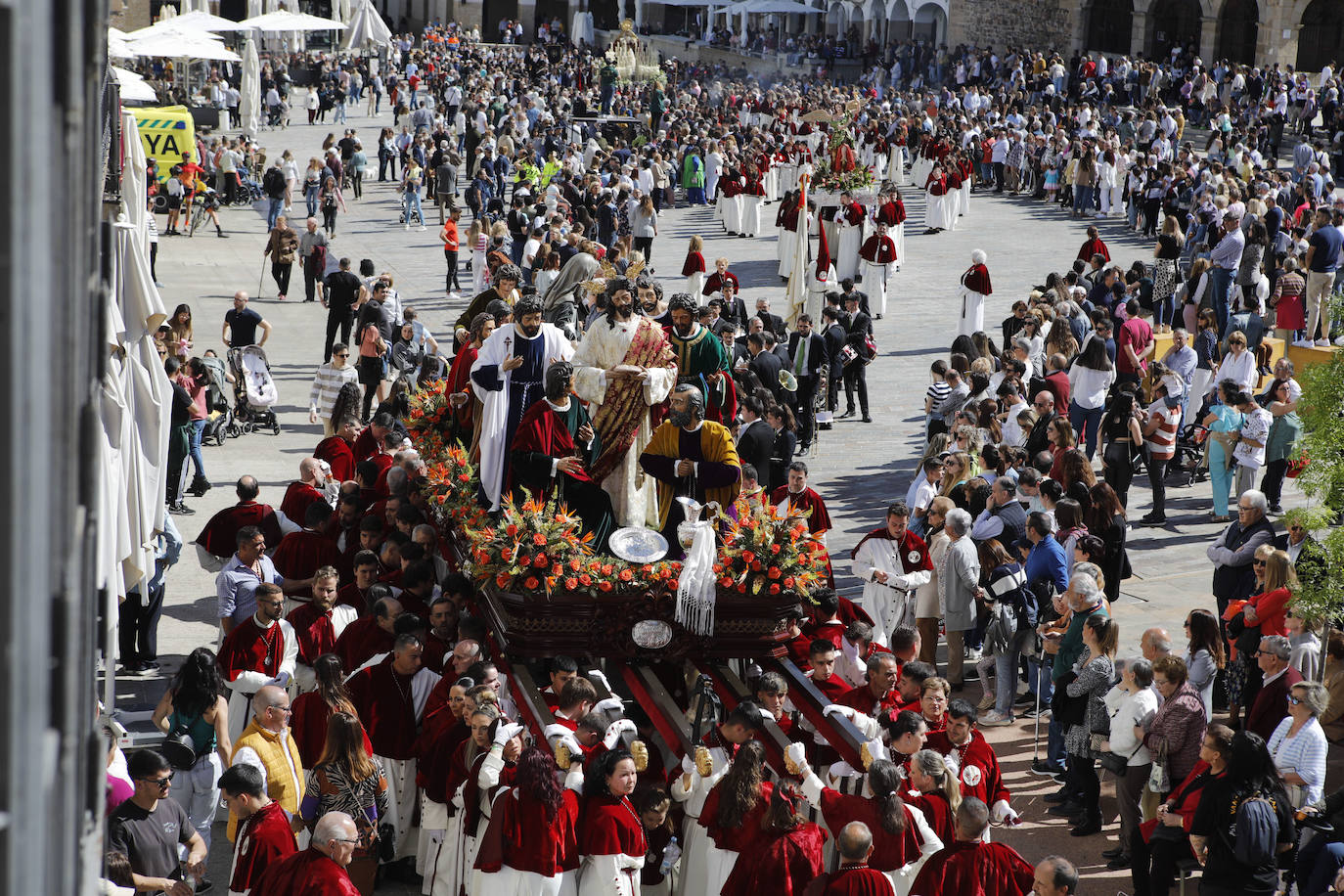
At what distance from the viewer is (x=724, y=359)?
35.6 ft

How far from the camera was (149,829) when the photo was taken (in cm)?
664

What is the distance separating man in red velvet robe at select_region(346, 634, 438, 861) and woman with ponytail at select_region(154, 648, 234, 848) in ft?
2.38

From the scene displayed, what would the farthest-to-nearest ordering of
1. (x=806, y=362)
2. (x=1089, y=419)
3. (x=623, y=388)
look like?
(x=806, y=362) → (x=1089, y=419) → (x=623, y=388)

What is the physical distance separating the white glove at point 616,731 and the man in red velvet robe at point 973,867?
1617mm

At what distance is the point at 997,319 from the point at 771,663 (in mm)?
14538

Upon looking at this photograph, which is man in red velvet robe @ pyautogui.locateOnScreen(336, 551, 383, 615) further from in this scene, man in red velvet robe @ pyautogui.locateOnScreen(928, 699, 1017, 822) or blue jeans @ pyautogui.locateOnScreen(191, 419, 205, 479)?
blue jeans @ pyautogui.locateOnScreen(191, 419, 205, 479)

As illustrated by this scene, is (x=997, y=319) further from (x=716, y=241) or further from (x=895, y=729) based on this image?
(x=895, y=729)

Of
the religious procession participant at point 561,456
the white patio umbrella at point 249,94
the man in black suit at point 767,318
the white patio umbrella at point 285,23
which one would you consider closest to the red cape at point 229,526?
the religious procession participant at point 561,456

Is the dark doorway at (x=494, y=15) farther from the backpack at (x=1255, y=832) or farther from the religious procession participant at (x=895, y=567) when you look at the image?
the backpack at (x=1255, y=832)

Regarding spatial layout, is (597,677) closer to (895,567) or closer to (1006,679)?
(895,567)

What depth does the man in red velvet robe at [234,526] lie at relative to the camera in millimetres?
10594

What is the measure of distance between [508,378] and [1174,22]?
43705mm

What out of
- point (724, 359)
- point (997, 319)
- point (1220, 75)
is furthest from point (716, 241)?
point (724, 359)

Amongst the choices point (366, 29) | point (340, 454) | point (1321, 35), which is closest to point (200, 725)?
point (340, 454)
